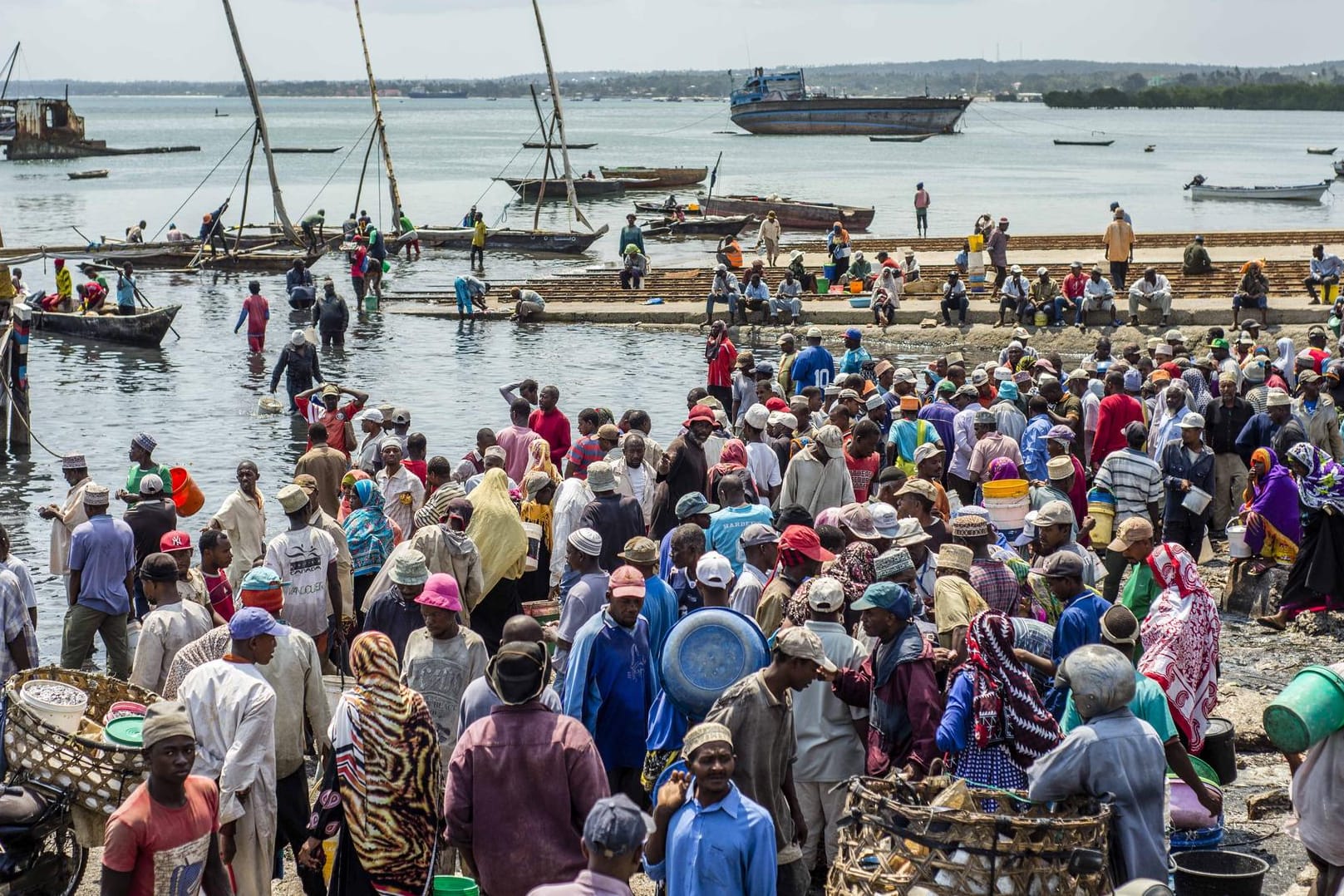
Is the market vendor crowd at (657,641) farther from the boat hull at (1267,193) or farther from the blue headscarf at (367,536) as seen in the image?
the boat hull at (1267,193)

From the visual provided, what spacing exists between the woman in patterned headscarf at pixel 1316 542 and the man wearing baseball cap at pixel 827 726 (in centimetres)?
510

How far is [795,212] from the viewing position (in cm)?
4734

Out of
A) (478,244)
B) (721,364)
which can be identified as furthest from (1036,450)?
(478,244)

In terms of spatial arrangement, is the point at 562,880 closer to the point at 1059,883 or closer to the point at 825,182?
the point at 1059,883

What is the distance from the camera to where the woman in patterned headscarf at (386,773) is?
5.56m

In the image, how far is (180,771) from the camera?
16.1ft

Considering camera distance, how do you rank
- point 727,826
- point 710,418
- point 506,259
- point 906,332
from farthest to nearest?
point 506,259, point 906,332, point 710,418, point 727,826

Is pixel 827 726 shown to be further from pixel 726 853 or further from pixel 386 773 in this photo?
pixel 386 773

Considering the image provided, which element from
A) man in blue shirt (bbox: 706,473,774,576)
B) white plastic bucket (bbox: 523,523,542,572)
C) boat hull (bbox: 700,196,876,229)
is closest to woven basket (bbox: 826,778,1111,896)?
man in blue shirt (bbox: 706,473,774,576)

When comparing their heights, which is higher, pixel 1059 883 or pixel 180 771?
pixel 180 771

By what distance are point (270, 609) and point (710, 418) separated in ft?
16.2

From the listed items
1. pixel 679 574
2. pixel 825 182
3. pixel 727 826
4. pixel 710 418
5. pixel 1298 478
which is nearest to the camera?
pixel 727 826

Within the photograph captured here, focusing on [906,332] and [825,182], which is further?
[825,182]

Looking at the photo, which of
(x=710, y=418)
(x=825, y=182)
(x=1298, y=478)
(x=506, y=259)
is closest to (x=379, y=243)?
(x=506, y=259)
